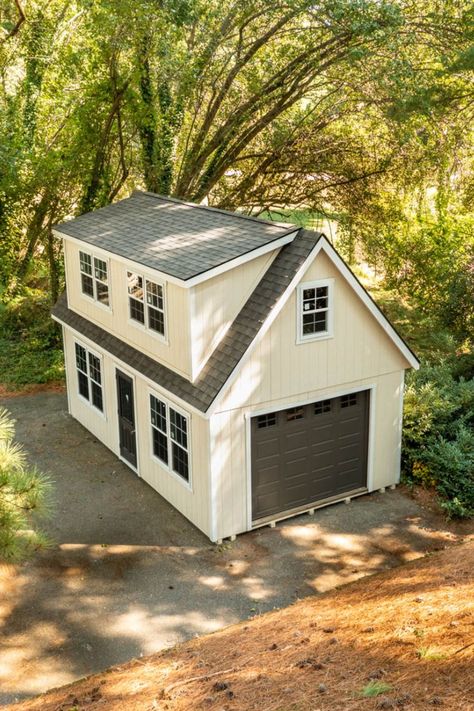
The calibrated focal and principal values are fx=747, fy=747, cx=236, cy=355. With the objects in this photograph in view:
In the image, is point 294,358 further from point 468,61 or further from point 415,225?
point 415,225

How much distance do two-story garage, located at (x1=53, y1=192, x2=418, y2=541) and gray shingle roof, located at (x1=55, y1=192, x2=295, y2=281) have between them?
0.05 m

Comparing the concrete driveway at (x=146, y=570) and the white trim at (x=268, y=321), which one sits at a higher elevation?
the white trim at (x=268, y=321)

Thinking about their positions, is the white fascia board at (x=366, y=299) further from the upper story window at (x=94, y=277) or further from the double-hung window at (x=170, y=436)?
the upper story window at (x=94, y=277)

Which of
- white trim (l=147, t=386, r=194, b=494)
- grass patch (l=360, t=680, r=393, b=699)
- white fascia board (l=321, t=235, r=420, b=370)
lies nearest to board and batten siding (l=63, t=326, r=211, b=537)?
white trim (l=147, t=386, r=194, b=494)

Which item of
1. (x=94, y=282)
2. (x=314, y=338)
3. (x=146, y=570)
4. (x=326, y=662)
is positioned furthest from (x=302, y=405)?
(x=326, y=662)

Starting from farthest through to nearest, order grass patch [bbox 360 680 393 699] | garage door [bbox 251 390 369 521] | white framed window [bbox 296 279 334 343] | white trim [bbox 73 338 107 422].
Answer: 1. white trim [bbox 73 338 107 422]
2. garage door [bbox 251 390 369 521]
3. white framed window [bbox 296 279 334 343]
4. grass patch [bbox 360 680 393 699]

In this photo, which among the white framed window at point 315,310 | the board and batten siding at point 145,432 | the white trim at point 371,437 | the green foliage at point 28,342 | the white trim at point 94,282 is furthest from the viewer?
the green foliage at point 28,342

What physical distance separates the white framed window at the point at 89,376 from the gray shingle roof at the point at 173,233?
270cm

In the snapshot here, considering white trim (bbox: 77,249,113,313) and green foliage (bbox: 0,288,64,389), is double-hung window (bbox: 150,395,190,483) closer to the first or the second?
white trim (bbox: 77,249,113,313)

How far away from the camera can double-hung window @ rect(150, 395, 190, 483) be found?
1356 centimetres

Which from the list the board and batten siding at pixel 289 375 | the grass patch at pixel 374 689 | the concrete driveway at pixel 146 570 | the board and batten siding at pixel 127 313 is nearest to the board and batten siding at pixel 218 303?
the board and batten siding at pixel 127 313

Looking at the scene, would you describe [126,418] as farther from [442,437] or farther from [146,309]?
[442,437]

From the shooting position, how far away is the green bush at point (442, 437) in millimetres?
14328

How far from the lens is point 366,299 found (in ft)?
43.4
